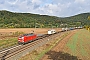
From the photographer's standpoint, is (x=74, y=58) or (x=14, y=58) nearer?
(x=14, y=58)

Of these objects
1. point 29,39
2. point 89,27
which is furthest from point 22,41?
point 89,27

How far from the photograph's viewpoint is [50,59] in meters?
29.9

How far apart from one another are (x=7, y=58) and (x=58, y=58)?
893 centimetres

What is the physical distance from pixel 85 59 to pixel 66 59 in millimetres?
3650

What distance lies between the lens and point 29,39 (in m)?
46.1

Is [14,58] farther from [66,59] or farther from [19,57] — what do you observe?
[66,59]

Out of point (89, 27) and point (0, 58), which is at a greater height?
point (89, 27)

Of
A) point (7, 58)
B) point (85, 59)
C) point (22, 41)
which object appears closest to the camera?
point (7, 58)

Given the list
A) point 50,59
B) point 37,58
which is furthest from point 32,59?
point 50,59

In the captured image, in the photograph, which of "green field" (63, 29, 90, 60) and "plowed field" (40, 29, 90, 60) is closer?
"plowed field" (40, 29, 90, 60)

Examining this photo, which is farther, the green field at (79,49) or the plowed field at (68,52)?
the green field at (79,49)

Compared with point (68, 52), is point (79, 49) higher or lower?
lower

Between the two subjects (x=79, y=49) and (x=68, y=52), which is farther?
(x=79, y=49)

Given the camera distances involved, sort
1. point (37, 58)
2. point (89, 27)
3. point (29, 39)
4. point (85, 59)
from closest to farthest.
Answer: point (89, 27) < point (37, 58) < point (85, 59) < point (29, 39)
